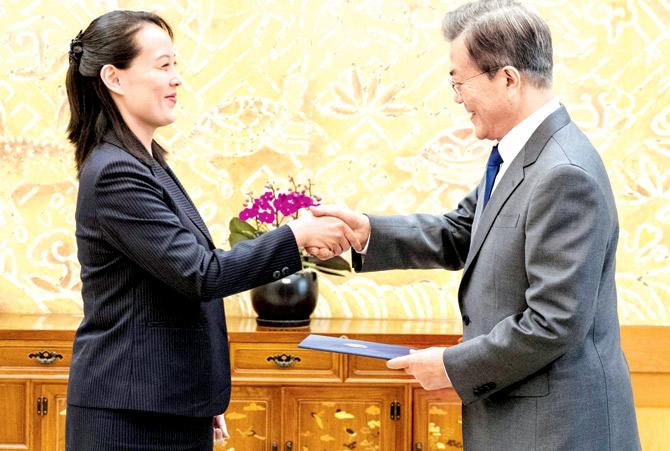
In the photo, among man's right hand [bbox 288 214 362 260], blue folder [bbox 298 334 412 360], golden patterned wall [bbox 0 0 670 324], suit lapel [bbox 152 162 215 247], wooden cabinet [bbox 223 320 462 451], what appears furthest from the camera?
golden patterned wall [bbox 0 0 670 324]

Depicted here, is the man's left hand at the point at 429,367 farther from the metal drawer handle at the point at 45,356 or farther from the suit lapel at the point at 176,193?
the metal drawer handle at the point at 45,356

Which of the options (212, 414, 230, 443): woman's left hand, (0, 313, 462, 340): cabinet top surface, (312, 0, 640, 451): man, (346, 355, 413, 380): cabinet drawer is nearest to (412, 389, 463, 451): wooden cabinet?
(346, 355, 413, 380): cabinet drawer

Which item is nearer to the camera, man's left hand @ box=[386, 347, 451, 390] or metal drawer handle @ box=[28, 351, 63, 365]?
man's left hand @ box=[386, 347, 451, 390]

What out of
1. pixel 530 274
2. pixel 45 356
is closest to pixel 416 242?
pixel 530 274

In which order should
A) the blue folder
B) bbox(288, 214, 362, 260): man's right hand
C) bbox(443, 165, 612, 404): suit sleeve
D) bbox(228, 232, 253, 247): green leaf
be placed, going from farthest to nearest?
bbox(228, 232, 253, 247): green leaf
bbox(288, 214, 362, 260): man's right hand
the blue folder
bbox(443, 165, 612, 404): suit sleeve

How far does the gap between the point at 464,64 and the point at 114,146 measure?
33.3 inches

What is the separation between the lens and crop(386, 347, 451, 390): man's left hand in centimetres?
186

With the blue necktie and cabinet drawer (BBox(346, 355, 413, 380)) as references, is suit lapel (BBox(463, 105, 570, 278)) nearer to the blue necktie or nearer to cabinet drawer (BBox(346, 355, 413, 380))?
the blue necktie

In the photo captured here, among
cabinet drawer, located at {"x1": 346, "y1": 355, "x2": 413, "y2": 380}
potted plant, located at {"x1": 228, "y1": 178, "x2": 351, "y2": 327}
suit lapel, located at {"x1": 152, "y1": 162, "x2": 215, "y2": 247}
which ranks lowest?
cabinet drawer, located at {"x1": 346, "y1": 355, "x2": 413, "y2": 380}

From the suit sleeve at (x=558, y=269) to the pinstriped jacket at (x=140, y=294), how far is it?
2.25ft

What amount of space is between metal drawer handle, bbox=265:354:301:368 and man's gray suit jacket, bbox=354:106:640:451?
1.51 metres

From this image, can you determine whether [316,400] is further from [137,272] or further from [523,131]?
[523,131]

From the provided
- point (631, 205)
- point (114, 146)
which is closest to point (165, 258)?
point (114, 146)

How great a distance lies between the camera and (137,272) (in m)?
1.94
